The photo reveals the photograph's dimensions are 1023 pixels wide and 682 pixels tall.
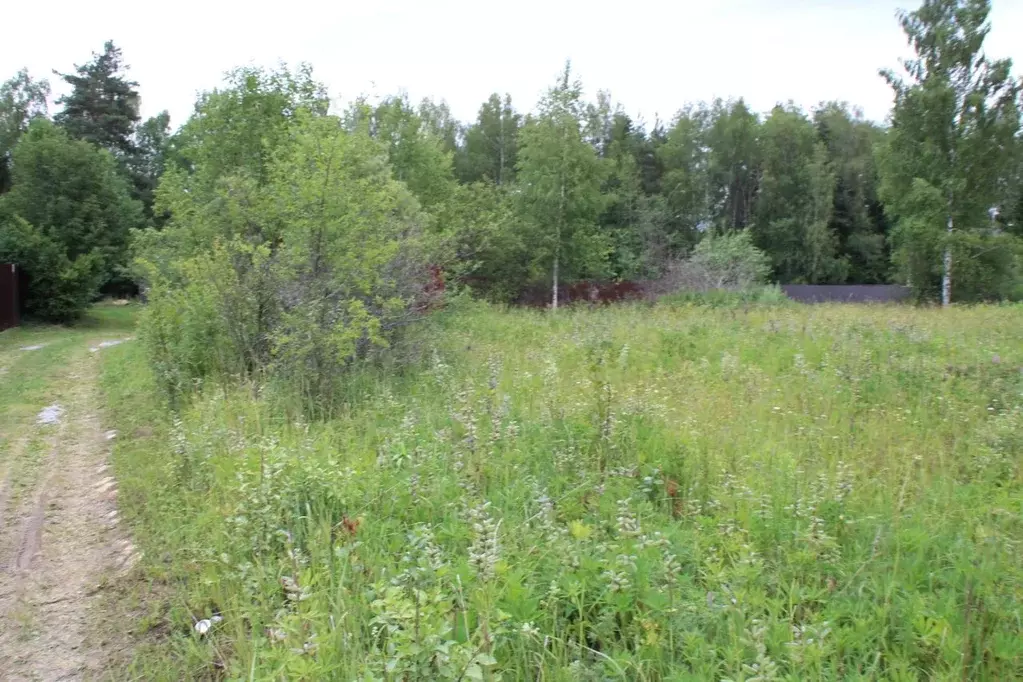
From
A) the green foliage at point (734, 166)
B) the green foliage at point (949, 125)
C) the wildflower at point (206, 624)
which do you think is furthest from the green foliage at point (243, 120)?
the green foliage at point (734, 166)

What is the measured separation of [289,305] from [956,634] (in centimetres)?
698

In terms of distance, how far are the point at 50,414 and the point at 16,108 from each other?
4399 centimetres

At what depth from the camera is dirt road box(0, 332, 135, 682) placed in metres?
3.39

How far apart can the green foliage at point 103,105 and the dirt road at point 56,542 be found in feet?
135

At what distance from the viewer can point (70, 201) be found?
27.6 meters

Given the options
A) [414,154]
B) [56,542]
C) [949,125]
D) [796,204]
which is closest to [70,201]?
[414,154]

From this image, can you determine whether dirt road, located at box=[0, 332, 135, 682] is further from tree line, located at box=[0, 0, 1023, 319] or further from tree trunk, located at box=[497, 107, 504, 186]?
tree trunk, located at box=[497, 107, 504, 186]

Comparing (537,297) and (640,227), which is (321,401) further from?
(640,227)

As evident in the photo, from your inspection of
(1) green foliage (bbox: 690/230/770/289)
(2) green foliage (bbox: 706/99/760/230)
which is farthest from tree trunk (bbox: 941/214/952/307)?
(2) green foliage (bbox: 706/99/760/230)

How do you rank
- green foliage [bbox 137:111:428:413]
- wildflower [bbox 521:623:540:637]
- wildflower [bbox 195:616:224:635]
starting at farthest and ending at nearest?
green foliage [bbox 137:111:428:413], wildflower [bbox 195:616:224:635], wildflower [bbox 521:623:540:637]

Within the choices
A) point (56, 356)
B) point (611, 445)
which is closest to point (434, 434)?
point (611, 445)

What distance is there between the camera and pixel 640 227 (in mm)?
45688

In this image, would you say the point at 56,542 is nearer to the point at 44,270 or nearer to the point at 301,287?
the point at 301,287

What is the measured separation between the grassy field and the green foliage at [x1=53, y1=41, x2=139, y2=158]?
44293 millimetres
